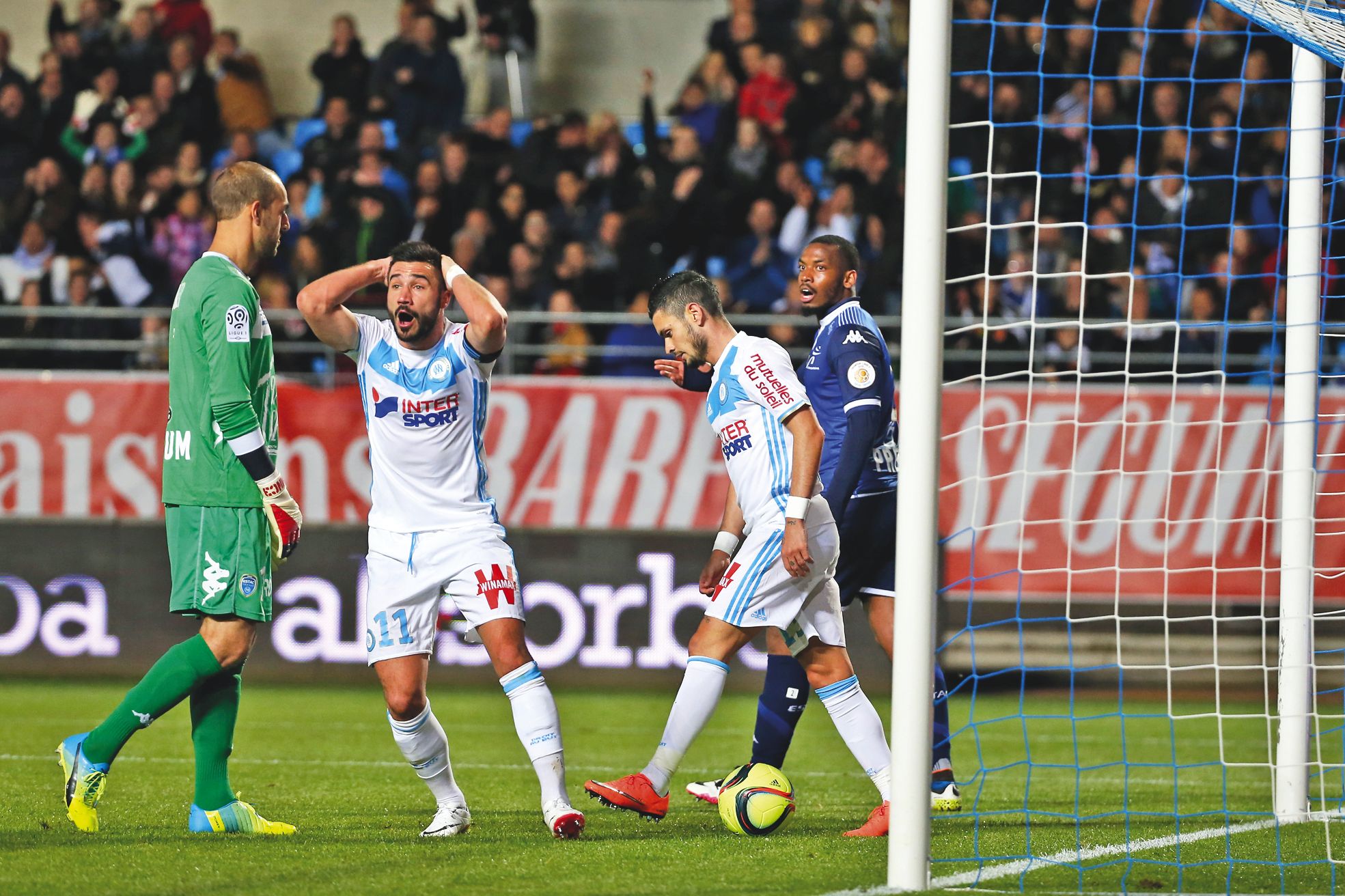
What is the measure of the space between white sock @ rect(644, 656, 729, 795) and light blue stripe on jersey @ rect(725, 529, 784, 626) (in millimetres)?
203

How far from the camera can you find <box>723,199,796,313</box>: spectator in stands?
12844 mm

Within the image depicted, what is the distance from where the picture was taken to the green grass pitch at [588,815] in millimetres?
4906

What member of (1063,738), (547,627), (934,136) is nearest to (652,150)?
(547,627)

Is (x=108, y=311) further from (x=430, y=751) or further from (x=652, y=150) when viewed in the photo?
(x=430, y=751)

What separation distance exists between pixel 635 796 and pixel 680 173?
8547mm

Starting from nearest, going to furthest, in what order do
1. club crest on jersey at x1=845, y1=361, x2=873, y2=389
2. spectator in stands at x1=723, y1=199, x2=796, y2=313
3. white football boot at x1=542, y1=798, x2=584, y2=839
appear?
white football boot at x1=542, y1=798, x2=584, y2=839, club crest on jersey at x1=845, y1=361, x2=873, y2=389, spectator in stands at x1=723, y1=199, x2=796, y2=313

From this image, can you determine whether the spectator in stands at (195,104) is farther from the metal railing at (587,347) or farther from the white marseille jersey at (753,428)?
the white marseille jersey at (753,428)

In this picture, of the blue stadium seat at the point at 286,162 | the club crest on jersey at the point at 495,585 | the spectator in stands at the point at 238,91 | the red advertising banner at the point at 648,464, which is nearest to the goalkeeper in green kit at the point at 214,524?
the club crest on jersey at the point at 495,585

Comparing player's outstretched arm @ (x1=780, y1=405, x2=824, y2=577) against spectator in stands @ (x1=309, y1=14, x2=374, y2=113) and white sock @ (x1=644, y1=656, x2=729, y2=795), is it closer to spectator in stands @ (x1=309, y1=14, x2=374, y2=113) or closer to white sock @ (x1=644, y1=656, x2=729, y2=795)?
white sock @ (x1=644, y1=656, x2=729, y2=795)

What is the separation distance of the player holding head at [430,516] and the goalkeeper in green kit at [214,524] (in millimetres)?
305

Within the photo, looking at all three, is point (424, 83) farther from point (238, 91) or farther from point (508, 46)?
point (238, 91)

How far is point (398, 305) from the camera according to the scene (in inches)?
227

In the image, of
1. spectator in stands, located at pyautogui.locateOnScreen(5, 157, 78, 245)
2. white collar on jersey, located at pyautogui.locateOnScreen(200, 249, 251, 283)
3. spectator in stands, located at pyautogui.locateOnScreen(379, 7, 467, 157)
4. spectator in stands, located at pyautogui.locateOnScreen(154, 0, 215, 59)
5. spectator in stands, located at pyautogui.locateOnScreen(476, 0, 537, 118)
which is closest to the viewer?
white collar on jersey, located at pyautogui.locateOnScreen(200, 249, 251, 283)

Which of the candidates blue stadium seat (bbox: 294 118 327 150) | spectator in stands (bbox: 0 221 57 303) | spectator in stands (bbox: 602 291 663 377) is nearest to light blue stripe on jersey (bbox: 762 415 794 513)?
spectator in stands (bbox: 602 291 663 377)
